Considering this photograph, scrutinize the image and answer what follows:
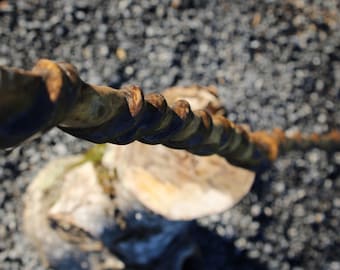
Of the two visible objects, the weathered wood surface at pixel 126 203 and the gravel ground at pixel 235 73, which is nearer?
the weathered wood surface at pixel 126 203

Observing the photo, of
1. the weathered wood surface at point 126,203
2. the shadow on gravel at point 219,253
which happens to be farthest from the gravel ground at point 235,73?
the weathered wood surface at point 126,203

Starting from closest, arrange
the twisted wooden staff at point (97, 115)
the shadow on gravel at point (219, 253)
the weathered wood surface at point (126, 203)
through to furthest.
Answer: the twisted wooden staff at point (97, 115), the weathered wood surface at point (126, 203), the shadow on gravel at point (219, 253)

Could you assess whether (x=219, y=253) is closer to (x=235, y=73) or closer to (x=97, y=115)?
(x=235, y=73)

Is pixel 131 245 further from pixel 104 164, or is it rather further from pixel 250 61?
pixel 250 61

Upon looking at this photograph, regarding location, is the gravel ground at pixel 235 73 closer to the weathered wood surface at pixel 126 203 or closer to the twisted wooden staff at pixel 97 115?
the weathered wood surface at pixel 126 203

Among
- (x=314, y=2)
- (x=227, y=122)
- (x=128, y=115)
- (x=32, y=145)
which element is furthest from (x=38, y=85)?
(x=314, y=2)

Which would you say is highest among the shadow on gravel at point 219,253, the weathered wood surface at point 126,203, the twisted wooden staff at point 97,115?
the twisted wooden staff at point 97,115
